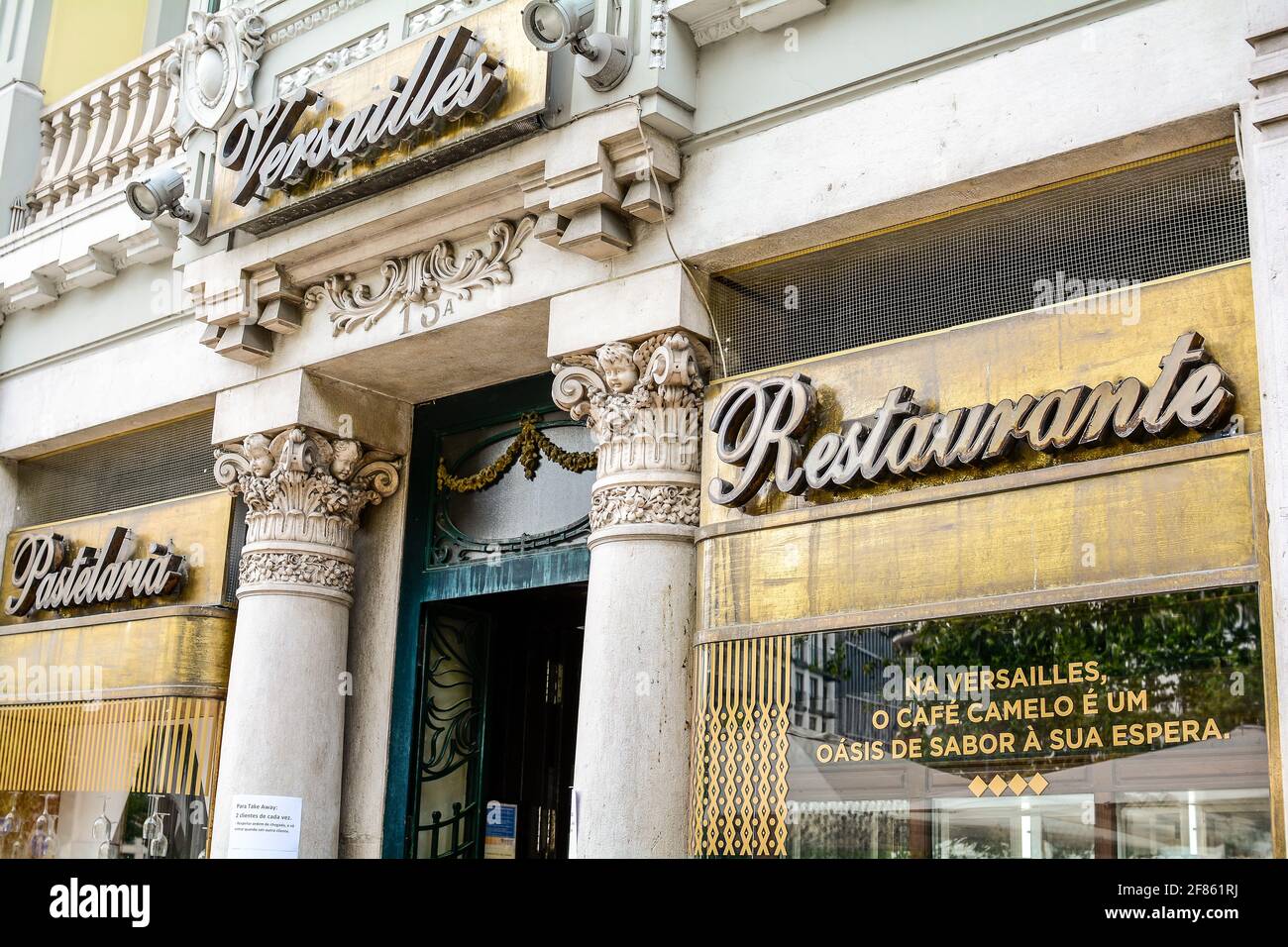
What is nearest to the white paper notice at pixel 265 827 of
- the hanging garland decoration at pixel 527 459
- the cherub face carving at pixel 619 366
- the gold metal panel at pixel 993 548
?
the hanging garland decoration at pixel 527 459

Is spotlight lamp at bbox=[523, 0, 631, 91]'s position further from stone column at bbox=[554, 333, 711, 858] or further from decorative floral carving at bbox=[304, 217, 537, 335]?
stone column at bbox=[554, 333, 711, 858]

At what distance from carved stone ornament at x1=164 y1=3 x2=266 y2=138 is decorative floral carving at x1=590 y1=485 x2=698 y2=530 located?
4984 mm

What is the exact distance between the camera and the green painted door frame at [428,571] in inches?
428

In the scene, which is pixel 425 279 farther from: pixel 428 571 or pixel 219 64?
pixel 219 64

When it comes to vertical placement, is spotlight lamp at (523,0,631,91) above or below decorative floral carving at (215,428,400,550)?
above

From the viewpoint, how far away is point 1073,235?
813cm

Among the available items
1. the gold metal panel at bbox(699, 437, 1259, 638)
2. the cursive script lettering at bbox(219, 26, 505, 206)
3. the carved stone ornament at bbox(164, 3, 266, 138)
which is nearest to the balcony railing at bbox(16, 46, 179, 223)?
the carved stone ornament at bbox(164, 3, 266, 138)

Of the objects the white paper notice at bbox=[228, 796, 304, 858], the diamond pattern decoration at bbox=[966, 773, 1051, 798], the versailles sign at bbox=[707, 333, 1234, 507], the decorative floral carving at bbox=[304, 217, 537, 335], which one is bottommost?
the white paper notice at bbox=[228, 796, 304, 858]

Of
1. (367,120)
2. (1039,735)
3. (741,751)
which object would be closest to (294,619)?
(367,120)

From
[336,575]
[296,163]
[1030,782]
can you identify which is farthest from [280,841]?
[1030,782]

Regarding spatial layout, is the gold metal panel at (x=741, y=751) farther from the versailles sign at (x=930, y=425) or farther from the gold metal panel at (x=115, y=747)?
the gold metal panel at (x=115, y=747)

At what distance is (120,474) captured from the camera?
43.4 ft

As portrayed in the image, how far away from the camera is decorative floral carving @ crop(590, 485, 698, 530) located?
9.01 metres

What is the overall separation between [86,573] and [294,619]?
266 centimetres
